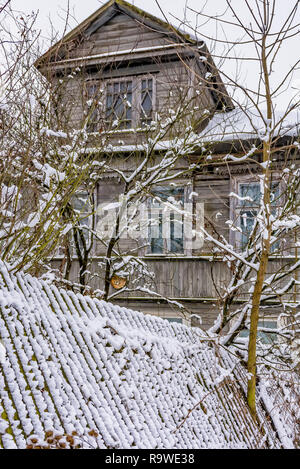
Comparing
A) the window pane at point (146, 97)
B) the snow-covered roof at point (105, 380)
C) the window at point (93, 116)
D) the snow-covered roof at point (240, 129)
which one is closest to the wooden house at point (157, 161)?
the window pane at point (146, 97)

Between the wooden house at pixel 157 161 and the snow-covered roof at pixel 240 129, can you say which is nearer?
the snow-covered roof at pixel 240 129

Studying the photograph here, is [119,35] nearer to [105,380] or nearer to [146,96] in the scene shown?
[146,96]

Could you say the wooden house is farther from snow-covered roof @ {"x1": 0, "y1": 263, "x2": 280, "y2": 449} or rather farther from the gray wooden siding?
snow-covered roof @ {"x1": 0, "y1": 263, "x2": 280, "y2": 449}

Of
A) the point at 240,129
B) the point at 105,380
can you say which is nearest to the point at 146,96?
the point at 240,129

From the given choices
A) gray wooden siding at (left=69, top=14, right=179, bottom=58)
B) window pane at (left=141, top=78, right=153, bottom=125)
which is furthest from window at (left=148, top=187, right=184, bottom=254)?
gray wooden siding at (left=69, top=14, right=179, bottom=58)

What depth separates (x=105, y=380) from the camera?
13.0 feet

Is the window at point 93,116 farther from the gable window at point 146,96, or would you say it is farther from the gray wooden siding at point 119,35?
the gray wooden siding at point 119,35

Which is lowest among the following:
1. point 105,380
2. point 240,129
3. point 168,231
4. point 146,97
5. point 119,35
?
point 105,380

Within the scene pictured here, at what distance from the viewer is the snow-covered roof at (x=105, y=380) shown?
313 centimetres

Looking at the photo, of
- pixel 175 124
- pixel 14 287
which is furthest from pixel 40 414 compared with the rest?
pixel 175 124

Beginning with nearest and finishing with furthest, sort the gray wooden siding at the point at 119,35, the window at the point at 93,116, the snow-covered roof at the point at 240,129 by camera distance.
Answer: the snow-covered roof at the point at 240,129 < the window at the point at 93,116 < the gray wooden siding at the point at 119,35

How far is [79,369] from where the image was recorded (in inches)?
149
